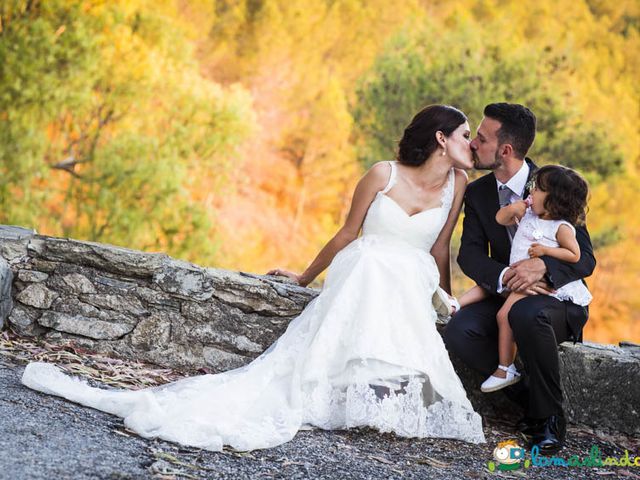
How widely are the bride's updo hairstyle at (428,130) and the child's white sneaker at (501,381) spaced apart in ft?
3.16

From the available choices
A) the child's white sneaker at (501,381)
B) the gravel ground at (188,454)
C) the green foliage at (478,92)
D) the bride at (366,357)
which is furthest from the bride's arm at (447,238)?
the green foliage at (478,92)

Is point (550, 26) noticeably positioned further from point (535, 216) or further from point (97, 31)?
point (535, 216)

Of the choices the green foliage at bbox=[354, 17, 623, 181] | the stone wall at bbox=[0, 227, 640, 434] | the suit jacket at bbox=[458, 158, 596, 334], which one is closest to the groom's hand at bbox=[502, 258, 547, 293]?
the suit jacket at bbox=[458, 158, 596, 334]

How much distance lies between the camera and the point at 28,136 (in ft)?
39.4

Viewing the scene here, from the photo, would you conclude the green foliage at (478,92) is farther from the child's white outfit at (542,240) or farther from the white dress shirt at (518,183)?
the child's white outfit at (542,240)

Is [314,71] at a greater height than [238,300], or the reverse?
[314,71]

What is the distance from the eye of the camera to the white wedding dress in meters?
2.79

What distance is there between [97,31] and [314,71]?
17.2 meters

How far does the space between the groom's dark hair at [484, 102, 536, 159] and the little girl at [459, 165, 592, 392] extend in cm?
35

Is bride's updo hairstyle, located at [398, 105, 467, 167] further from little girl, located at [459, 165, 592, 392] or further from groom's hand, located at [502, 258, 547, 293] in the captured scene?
groom's hand, located at [502, 258, 547, 293]

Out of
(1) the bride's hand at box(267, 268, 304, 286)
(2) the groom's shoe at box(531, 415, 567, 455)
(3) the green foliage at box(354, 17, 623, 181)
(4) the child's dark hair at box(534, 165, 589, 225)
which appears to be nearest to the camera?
(2) the groom's shoe at box(531, 415, 567, 455)

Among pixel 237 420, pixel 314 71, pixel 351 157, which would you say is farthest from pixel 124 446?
Result: pixel 314 71

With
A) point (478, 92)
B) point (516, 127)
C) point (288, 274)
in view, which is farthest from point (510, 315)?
point (478, 92)

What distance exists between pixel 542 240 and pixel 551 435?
0.78 meters
